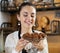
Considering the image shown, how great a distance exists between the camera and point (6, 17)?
2.28 meters

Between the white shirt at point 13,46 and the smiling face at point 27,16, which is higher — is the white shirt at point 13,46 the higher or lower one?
the lower one

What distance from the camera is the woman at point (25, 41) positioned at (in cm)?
74

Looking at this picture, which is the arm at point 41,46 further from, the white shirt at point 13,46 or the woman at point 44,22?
the woman at point 44,22

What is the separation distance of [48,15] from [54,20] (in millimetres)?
121

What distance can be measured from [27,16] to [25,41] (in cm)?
12

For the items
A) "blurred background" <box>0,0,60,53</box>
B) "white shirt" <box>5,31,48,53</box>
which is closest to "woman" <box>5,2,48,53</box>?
"white shirt" <box>5,31,48,53</box>

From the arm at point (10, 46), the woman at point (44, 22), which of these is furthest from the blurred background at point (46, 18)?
the arm at point (10, 46)

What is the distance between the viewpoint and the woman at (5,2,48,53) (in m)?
0.74

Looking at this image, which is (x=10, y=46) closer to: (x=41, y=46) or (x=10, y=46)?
(x=10, y=46)

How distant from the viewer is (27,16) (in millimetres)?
789

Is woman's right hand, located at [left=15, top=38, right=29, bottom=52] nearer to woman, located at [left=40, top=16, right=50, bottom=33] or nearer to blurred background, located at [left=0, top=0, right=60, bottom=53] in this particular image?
blurred background, located at [left=0, top=0, right=60, bottom=53]

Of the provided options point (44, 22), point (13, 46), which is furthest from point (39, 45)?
point (44, 22)

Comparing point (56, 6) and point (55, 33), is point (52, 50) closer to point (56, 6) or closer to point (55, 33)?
point (55, 33)

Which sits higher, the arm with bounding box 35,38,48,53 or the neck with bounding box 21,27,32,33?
the neck with bounding box 21,27,32,33
